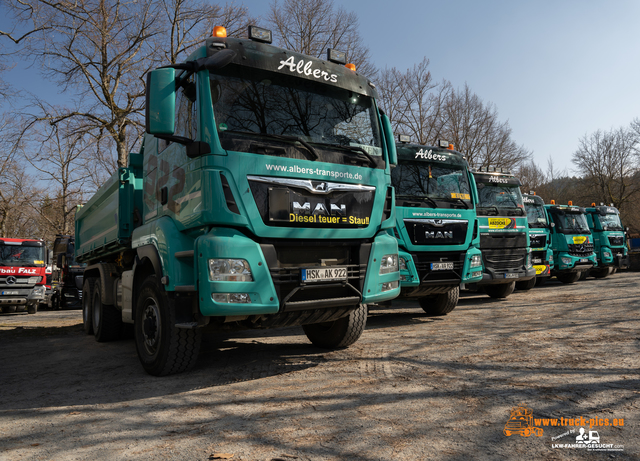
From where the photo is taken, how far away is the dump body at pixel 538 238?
42.7ft

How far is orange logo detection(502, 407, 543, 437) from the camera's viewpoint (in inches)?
112

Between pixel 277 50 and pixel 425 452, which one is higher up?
pixel 277 50

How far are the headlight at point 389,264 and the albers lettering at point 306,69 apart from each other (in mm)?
1989

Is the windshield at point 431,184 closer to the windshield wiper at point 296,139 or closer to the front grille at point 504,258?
the front grille at point 504,258

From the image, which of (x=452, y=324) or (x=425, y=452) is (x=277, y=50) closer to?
(x=425, y=452)

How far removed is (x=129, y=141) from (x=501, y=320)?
85.2 ft

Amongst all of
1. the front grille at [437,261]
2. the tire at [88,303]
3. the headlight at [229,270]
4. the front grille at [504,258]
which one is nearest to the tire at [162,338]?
the headlight at [229,270]

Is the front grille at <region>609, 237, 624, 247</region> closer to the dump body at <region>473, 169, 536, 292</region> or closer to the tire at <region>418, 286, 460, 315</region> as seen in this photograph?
the dump body at <region>473, 169, 536, 292</region>

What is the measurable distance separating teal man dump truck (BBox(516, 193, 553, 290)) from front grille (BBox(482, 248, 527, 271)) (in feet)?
8.42

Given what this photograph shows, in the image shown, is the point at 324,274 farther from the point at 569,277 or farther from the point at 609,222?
the point at 609,222

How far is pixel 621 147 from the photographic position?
42.8 metres

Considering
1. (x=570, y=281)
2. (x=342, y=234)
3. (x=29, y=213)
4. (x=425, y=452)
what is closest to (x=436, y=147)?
(x=342, y=234)

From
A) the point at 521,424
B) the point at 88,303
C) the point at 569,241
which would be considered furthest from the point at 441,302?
the point at 569,241

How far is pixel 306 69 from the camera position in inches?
185
